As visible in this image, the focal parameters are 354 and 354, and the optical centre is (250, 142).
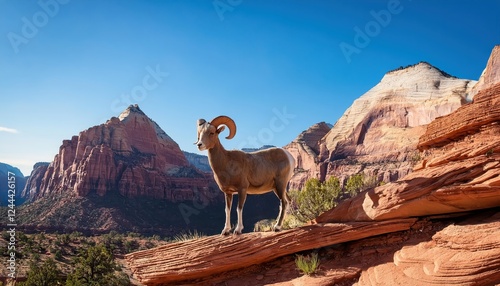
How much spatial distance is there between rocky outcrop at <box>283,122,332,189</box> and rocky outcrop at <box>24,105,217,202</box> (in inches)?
1104

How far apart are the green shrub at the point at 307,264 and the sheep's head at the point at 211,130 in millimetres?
3199

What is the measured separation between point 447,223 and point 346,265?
7.81 ft

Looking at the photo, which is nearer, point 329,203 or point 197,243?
point 197,243

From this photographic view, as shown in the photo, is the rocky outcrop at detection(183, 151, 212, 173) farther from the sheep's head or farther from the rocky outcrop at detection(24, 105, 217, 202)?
the sheep's head

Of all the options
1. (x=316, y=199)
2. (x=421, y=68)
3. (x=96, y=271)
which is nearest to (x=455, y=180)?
(x=316, y=199)

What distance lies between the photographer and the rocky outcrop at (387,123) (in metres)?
70.6

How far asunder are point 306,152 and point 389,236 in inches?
3623

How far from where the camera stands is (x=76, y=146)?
357 feet

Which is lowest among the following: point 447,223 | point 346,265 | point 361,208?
point 346,265

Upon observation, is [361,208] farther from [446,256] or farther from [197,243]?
[197,243]

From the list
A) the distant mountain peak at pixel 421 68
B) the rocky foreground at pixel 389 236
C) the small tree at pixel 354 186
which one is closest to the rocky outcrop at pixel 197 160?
the distant mountain peak at pixel 421 68

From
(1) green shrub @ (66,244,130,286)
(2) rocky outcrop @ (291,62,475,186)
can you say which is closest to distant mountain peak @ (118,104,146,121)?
(2) rocky outcrop @ (291,62,475,186)

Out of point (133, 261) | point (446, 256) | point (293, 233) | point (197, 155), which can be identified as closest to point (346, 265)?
point (293, 233)

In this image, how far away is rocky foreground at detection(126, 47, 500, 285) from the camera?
22.4 ft
